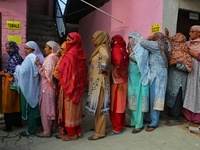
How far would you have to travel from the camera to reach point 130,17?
15.1 ft

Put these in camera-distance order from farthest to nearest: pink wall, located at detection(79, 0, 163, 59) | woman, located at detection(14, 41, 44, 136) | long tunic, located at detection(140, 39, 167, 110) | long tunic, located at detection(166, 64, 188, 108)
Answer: pink wall, located at detection(79, 0, 163, 59)
long tunic, located at detection(166, 64, 188, 108)
long tunic, located at detection(140, 39, 167, 110)
woman, located at detection(14, 41, 44, 136)

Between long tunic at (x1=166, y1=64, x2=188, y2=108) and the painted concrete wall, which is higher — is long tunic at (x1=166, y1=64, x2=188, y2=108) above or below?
below

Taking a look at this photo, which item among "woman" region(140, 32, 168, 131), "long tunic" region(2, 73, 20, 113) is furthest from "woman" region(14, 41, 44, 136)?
"woman" region(140, 32, 168, 131)

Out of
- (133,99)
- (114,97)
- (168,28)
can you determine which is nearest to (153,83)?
(133,99)

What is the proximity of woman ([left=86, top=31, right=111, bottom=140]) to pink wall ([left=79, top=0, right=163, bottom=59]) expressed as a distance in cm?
139

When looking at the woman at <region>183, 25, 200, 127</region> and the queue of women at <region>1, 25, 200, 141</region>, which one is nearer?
the queue of women at <region>1, 25, 200, 141</region>

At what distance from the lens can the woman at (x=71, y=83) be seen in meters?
2.81

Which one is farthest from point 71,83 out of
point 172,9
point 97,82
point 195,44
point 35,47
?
point 172,9

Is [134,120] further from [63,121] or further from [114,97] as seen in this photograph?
[63,121]

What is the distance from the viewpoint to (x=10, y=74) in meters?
3.29

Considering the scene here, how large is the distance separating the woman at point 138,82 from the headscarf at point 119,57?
0.12m

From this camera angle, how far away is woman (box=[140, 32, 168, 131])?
316 centimetres

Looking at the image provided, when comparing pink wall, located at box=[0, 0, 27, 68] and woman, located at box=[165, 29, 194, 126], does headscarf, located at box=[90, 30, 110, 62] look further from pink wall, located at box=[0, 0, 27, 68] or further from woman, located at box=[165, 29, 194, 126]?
pink wall, located at box=[0, 0, 27, 68]

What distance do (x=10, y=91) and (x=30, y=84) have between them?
0.51 m
